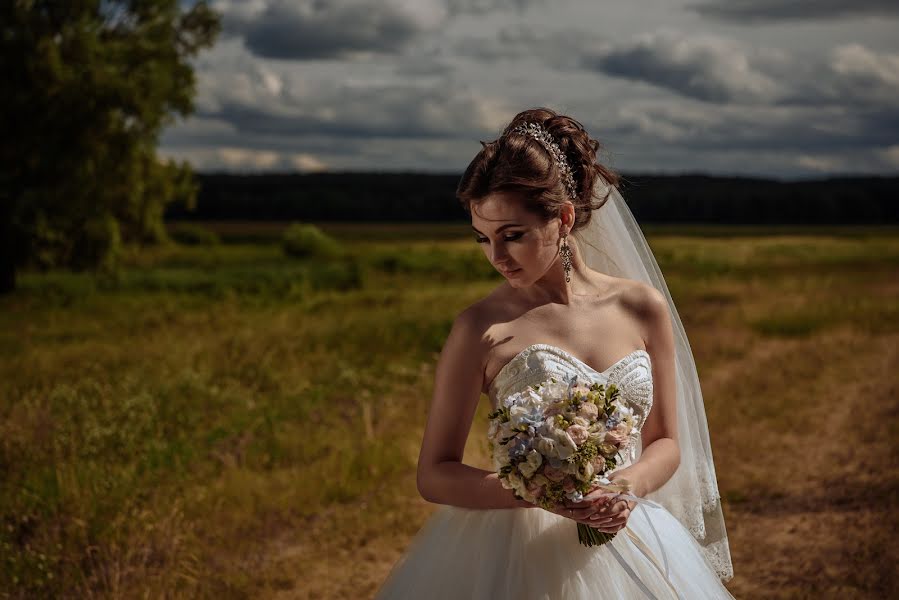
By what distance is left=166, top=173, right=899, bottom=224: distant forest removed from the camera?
51.4 meters

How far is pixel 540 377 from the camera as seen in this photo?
10.1ft

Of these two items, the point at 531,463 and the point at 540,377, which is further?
the point at 540,377

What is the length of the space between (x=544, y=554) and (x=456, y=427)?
1.81 ft

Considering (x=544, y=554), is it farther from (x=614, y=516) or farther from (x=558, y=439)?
(x=558, y=439)

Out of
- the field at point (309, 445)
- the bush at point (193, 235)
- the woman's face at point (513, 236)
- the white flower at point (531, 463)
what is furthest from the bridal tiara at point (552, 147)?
the bush at point (193, 235)

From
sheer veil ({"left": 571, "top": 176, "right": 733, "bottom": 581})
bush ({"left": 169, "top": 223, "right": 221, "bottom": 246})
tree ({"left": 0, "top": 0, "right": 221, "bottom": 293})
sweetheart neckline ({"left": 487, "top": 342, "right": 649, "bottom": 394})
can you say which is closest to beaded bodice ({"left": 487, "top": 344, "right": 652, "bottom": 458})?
sweetheart neckline ({"left": 487, "top": 342, "right": 649, "bottom": 394})

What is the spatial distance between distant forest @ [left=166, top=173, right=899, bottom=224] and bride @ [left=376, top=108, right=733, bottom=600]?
48146mm

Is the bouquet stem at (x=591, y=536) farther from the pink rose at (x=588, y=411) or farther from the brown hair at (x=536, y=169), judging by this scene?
the brown hair at (x=536, y=169)

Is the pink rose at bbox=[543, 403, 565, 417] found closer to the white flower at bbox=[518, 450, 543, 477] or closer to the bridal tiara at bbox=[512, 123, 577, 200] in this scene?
the white flower at bbox=[518, 450, 543, 477]

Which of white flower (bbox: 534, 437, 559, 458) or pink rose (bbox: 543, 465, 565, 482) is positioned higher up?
white flower (bbox: 534, 437, 559, 458)

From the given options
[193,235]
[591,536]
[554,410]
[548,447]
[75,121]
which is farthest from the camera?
[193,235]

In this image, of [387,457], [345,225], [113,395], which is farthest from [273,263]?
[387,457]

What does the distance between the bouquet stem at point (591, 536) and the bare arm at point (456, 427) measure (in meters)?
0.22

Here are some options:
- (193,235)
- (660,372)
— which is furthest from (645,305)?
(193,235)
